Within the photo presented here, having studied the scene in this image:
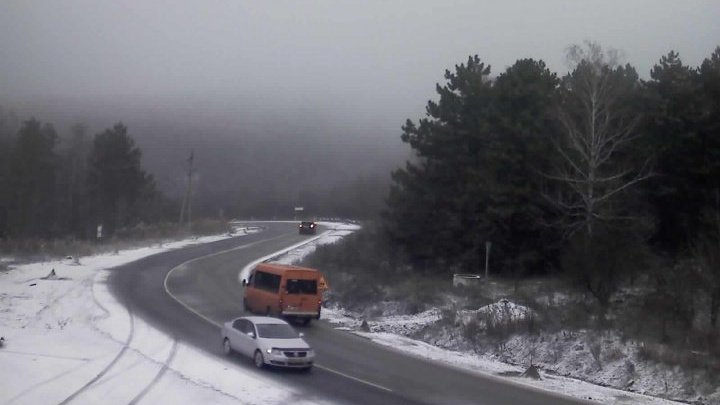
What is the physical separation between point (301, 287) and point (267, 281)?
1972mm

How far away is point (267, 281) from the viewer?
1559 inches

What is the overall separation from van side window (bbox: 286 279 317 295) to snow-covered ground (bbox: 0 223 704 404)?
2.01 meters

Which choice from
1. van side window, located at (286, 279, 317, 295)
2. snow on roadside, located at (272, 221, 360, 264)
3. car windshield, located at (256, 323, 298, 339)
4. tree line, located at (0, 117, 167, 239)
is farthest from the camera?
tree line, located at (0, 117, 167, 239)

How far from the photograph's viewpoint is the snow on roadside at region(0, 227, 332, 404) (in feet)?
62.3

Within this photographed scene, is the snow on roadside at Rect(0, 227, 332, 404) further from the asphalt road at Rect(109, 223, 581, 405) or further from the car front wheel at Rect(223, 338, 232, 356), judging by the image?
the asphalt road at Rect(109, 223, 581, 405)

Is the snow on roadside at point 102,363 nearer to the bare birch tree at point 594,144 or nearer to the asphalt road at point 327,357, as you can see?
the asphalt road at point 327,357

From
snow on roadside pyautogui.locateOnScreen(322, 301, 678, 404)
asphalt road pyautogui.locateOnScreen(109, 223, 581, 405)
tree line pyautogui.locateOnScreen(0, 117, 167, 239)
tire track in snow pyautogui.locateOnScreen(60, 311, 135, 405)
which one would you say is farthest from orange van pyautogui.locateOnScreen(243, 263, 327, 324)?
tree line pyautogui.locateOnScreen(0, 117, 167, 239)

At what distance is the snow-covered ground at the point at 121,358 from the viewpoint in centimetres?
1938

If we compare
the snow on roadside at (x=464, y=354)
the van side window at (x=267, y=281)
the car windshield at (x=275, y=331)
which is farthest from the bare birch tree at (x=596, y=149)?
the car windshield at (x=275, y=331)

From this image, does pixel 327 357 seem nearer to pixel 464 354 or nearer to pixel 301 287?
pixel 464 354

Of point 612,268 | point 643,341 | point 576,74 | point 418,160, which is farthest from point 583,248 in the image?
point 418,160

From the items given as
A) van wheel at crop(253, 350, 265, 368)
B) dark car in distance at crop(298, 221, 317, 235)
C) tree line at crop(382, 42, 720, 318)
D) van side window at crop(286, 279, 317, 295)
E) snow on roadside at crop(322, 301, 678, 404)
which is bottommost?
snow on roadside at crop(322, 301, 678, 404)

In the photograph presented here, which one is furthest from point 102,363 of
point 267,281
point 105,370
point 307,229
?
point 307,229

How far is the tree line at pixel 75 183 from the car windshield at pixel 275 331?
61.1 m
